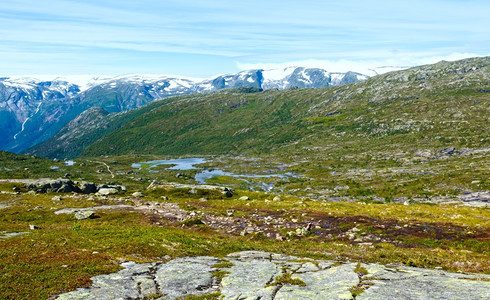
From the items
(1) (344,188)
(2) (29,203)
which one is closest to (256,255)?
(2) (29,203)

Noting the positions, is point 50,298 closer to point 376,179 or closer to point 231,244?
point 231,244

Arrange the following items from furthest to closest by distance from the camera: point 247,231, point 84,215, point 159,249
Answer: point 84,215, point 247,231, point 159,249

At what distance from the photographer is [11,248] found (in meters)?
23.8

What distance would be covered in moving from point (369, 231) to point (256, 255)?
18594 mm

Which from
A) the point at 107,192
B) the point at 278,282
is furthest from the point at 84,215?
the point at 278,282

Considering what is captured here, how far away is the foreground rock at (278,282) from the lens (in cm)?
1571

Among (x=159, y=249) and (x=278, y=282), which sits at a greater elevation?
(x=278, y=282)

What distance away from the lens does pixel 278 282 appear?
59.7 feet

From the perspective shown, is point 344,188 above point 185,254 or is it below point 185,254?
below

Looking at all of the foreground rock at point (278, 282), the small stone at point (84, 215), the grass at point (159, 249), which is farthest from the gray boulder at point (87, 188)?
the foreground rock at point (278, 282)

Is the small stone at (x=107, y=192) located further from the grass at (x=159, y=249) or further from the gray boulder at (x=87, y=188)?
the grass at (x=159, y=249)

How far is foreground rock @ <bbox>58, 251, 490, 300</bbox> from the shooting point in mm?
15711

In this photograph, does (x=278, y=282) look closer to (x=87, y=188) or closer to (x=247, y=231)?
(x=247, y=231)

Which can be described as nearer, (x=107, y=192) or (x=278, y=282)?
(x=278, y=282)
